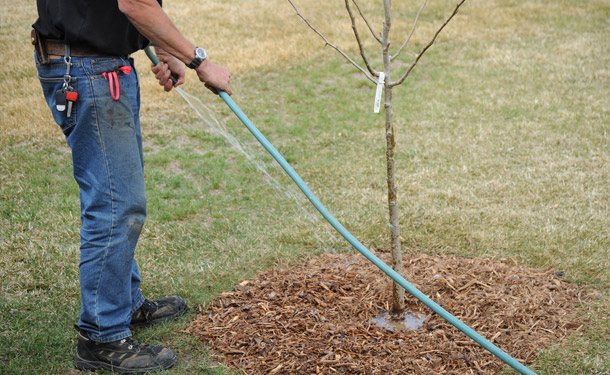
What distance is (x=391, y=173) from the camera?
3156 millimetres

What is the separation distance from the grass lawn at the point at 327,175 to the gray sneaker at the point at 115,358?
124mm

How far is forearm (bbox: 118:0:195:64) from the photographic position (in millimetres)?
2473

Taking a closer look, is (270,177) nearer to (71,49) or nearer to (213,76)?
(213,76)

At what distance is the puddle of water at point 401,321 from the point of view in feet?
10.8

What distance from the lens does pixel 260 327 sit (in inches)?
129

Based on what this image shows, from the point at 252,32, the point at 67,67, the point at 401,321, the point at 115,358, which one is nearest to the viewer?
the point at 67,67

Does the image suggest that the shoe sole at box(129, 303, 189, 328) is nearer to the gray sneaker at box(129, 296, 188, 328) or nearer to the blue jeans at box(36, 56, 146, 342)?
the gray sneaker at box(129, 296, 188, 328)

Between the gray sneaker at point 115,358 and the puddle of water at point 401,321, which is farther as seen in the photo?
the puddle of water at point 401,321

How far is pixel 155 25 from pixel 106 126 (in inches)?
21.2

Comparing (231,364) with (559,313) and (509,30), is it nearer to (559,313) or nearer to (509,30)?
(559,313)

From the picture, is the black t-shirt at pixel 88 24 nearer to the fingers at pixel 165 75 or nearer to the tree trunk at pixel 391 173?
the fingers at pixel 165 75

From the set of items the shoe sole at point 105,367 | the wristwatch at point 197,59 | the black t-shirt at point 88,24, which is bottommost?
the shoe sole at point 105,367

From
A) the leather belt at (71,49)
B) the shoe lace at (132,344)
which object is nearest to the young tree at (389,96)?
the leather belt at (71,49)

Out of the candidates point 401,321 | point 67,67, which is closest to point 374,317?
point 401,321
